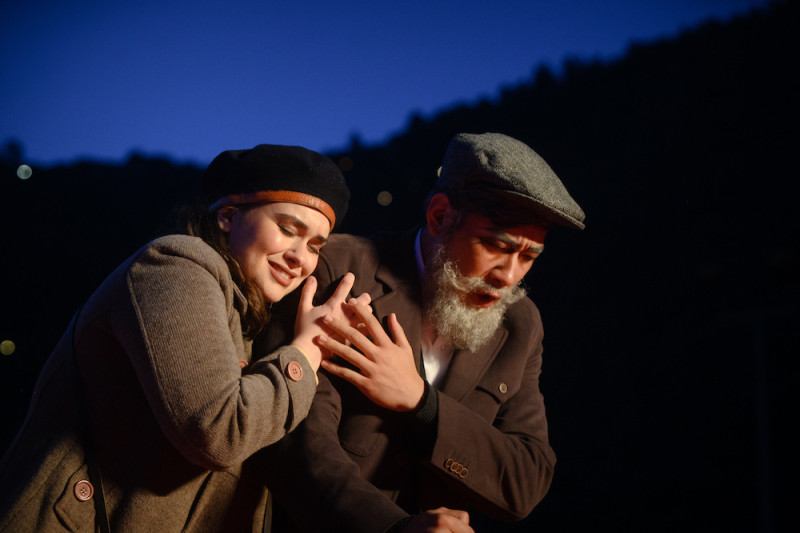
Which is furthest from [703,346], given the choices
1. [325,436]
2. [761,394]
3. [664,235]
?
[325,436]

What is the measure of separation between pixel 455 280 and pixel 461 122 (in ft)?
12.6

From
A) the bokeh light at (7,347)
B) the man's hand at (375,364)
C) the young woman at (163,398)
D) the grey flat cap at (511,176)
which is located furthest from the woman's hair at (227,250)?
the bokeh light at (7,347)

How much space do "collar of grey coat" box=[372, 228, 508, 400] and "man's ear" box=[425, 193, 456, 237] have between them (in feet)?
0.59

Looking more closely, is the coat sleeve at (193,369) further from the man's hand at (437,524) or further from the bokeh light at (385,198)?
the bokeh light at (385,198)

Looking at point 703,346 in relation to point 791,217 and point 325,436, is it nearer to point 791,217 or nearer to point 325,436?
point 791,217

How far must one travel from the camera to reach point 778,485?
4.11 meters

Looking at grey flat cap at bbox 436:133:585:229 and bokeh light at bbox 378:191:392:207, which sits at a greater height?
grey flat cap at bbox 436:133:585:229

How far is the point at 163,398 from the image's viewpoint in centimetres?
141

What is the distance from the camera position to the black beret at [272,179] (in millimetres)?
1978

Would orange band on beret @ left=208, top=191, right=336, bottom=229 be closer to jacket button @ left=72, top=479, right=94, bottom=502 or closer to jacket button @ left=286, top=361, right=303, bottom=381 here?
jacket button @ left=286, top=361, right=303, bottom=381

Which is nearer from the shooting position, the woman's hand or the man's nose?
the woman's hand

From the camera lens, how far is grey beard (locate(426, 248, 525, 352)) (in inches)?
88.6

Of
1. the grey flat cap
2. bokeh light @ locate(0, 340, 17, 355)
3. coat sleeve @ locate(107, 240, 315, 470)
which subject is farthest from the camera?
bokeh light @ locate(0, 340, 17, 355)

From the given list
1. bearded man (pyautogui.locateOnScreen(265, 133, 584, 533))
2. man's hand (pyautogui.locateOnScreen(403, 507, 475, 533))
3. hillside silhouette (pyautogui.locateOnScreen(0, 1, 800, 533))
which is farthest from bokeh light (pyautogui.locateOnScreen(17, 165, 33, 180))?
man's hand (pyautogui.locateOnScreen(403, 507, 475, 533))
